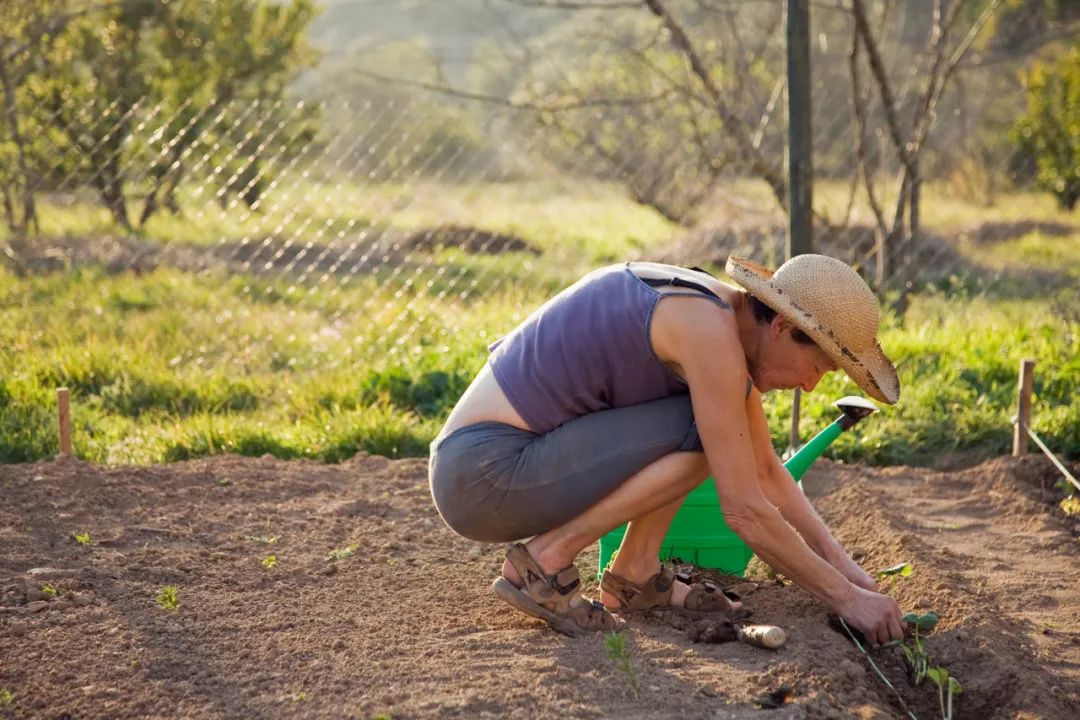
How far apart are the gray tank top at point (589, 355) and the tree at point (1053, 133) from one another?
8.42 metres

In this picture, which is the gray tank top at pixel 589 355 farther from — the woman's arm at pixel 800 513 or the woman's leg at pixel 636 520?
the woman's arm at pixel 800 513

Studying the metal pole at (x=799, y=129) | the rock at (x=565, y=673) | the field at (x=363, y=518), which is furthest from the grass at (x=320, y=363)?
the rock at (x=565, y=673)

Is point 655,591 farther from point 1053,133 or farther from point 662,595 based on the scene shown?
point 1053,133

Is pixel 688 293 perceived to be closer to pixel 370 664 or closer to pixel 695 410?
pixel 695 410

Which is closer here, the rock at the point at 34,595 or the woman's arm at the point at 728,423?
the woman's arm at the point at 728,423

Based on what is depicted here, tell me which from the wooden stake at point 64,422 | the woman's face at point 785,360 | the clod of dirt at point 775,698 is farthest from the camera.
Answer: the wooden stake at point 64,422

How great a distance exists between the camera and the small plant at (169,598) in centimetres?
299

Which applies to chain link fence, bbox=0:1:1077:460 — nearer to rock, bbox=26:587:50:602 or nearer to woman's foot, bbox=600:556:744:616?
rock, bbox=26:587:50:602

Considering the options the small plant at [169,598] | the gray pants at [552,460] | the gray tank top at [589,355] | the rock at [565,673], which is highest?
the gray tank top at [589,355]

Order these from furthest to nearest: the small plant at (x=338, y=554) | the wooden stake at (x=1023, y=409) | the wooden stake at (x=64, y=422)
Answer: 1. the wooden stake at (x=1023, y=409)
2. the wooden stake at (x=64, y=422)
3. the small plant at (x=338, y=554)

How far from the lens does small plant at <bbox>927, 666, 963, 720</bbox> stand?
2.45m

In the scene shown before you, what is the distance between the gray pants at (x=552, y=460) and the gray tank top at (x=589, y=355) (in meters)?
0.04

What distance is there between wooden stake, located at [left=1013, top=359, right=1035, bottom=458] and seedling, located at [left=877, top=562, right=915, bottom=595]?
4.16ft

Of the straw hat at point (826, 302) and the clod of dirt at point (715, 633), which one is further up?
the straw hat at point (826, 302)
